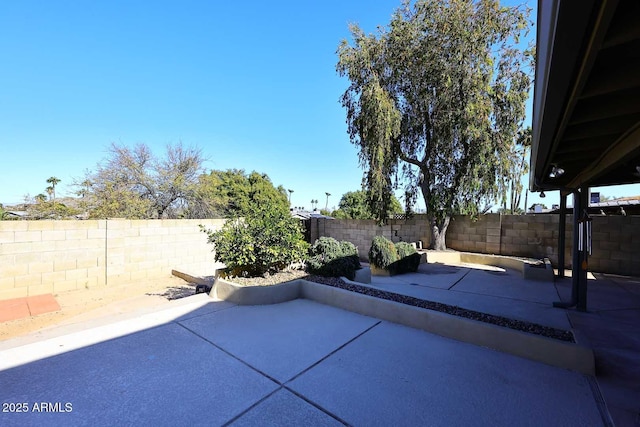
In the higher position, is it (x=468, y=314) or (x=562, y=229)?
(x=562, y=229)

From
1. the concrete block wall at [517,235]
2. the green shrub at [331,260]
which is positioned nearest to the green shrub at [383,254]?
the green shrub at [331,260]

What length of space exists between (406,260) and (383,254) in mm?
763

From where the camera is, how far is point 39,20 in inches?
210

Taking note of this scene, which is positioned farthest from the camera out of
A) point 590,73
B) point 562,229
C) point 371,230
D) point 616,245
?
point 371,230

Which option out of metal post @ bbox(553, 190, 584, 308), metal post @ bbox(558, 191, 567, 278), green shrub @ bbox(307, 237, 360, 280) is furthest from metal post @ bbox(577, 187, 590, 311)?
green shrub @ bbox(307, 237, 360, 280)

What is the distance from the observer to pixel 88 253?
6.13 m

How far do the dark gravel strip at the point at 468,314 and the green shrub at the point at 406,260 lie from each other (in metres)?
3.18

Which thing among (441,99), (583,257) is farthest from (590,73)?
(441,99)

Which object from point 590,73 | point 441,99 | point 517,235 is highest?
point 441,99

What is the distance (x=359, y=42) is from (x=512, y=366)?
10074mm

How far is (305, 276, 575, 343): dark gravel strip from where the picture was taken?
2720 mm

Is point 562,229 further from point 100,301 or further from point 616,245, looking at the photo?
point 100,301

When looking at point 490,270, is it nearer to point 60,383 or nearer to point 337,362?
point 337,362

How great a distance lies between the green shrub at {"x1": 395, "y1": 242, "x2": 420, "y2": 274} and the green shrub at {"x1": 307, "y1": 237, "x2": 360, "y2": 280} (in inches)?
87.9
